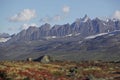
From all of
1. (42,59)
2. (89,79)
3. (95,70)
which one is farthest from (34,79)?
(42,59)

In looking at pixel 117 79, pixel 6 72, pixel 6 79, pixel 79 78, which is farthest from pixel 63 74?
pixel 6 79

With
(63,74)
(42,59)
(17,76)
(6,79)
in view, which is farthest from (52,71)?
(42,59)

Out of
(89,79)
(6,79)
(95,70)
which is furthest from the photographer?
(95,70)

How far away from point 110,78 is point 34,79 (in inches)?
615

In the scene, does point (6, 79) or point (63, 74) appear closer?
point (6, 79)

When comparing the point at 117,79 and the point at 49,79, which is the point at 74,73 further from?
the point at 49,79

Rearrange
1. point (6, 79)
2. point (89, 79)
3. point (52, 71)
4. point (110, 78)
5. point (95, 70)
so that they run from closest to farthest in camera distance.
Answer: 1. point (6, 79)
2. point (89, 79)
3. point (110, 78)
4. point (52, 71)
5. point (95, 70)

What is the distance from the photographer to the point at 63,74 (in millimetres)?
51000

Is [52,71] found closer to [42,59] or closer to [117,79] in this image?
[117,79]

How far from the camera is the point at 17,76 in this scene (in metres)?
38.9

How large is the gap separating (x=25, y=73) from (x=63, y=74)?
11.3m

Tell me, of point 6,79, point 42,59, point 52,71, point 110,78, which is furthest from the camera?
point 42,59

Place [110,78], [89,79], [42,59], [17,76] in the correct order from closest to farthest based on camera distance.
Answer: [17,76] → [89,79] → [110,78] → [42,59]

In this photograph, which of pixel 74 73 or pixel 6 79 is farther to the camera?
pixel 74 73
